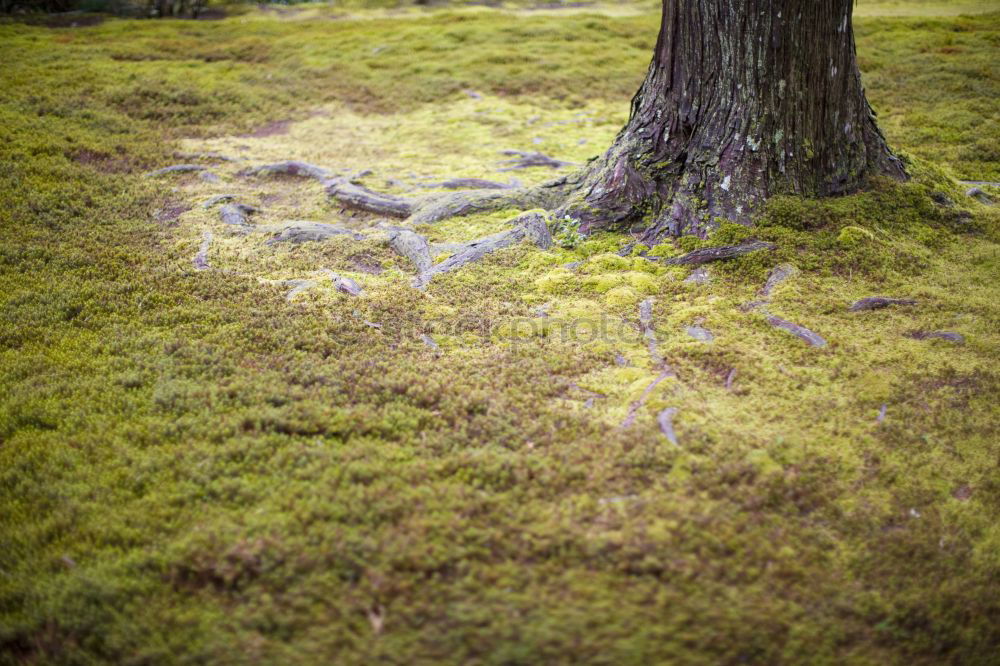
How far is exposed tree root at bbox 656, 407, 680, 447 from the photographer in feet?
17.1

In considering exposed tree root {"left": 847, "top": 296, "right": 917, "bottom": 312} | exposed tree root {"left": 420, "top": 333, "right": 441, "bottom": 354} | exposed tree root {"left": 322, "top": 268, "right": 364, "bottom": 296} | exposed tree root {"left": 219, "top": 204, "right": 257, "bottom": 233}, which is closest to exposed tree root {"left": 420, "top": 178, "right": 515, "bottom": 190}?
exposed tree root {"left": 219, "top": 204, "right": 257, "bottom": 233}

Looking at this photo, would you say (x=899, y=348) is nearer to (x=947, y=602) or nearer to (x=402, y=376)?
(x=947, y=602)

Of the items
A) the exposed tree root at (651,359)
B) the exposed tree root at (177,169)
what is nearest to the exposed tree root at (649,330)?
the exposed tree root at (651,359)

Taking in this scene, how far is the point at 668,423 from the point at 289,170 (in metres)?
11.0

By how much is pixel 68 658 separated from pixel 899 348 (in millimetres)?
A: 7389

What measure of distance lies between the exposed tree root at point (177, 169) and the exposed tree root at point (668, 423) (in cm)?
1183

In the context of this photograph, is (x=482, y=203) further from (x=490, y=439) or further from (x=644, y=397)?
(x=490, y=439)

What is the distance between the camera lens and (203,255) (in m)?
9.04

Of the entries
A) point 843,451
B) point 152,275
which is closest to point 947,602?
point 843,451

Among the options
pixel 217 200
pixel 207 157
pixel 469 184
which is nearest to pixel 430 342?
pixel 469 184

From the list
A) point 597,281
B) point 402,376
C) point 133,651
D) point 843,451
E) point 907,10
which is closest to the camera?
point 133,651

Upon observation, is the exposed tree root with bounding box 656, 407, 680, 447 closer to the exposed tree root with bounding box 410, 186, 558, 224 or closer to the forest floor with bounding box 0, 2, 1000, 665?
the forest floor with bounding box 0, 2, 1000, 665

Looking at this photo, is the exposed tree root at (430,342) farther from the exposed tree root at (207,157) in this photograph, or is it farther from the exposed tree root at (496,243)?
the exposed tree root at (207,157)

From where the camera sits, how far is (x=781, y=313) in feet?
22.8
